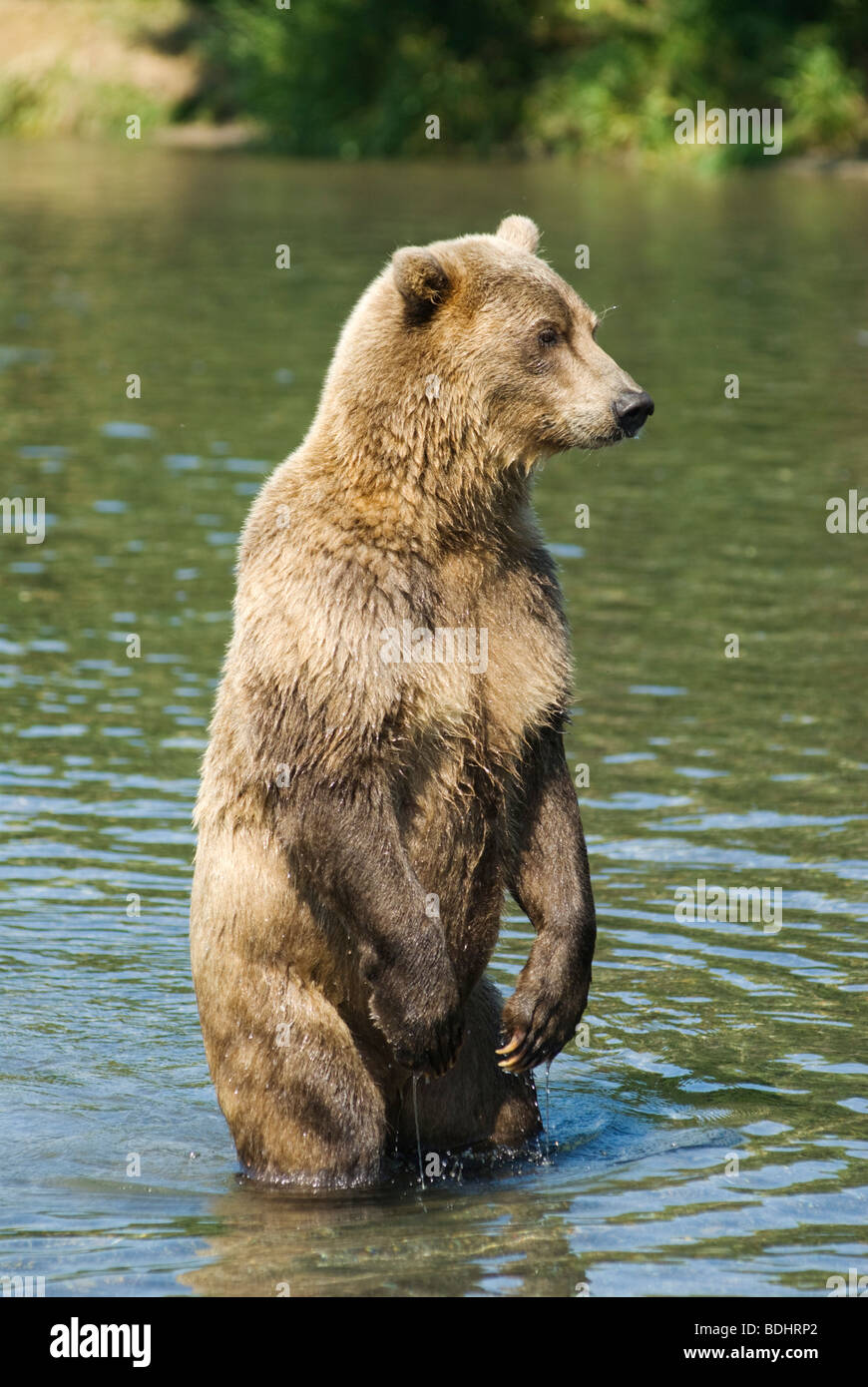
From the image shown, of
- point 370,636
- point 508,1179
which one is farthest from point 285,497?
point 508,1179

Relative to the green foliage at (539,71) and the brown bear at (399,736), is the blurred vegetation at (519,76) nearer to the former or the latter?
the green foliage at (539,71)

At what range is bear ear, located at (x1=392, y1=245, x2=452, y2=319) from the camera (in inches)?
238

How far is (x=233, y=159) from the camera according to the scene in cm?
4612

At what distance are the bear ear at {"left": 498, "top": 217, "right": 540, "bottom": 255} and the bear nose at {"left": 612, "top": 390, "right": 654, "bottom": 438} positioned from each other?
1.93 ft

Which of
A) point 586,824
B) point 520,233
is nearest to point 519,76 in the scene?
point 586,824

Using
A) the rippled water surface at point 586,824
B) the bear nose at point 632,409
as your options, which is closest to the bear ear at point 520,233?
the bear nose at point 632,409

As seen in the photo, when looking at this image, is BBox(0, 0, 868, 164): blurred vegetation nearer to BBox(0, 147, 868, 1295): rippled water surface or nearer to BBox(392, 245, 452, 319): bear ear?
BBox(0, 147, 868, 1295): rippled water surface

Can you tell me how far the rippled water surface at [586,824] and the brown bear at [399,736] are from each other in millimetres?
385

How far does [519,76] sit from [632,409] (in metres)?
41.4

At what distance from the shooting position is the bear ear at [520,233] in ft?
21.5

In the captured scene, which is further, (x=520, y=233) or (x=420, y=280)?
(x=520, y=233)

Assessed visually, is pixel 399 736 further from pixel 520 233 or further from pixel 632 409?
pixel 520 233

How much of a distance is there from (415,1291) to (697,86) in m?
38.3

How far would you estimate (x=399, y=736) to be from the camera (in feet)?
19.5
